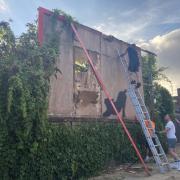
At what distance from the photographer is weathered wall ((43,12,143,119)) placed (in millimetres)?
9477

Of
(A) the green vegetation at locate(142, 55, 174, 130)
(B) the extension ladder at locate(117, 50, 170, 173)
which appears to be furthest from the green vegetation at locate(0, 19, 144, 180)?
(A) the green vegetation at locate(142, 55, 174, 130)

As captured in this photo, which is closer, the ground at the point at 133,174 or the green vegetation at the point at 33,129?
the green vegetation at the point at 33,129

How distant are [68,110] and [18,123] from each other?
107 inches

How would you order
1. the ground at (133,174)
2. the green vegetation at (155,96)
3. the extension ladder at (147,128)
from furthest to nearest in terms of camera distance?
the green vegetation at (155,96), the extension ladder at (147,128), the ground at (133,174)

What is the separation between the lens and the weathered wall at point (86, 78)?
9.48 metres

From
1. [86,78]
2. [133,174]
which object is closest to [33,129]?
[86,78]

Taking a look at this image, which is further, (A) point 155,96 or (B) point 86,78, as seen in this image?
(A) point 155,96

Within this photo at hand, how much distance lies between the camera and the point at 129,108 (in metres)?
12.9

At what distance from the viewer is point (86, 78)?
10711mm

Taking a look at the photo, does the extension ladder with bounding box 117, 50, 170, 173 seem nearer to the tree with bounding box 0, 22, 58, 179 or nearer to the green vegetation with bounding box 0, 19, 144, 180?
the green vegetation with bounding box 0, 19, 144, 180

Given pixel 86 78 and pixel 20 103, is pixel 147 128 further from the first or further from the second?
pixel 20 103

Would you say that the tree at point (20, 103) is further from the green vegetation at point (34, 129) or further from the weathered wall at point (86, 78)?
the weathered wall at point (86, 78)

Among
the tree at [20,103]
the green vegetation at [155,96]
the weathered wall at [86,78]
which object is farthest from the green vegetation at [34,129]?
the green vegetation at [155,96]

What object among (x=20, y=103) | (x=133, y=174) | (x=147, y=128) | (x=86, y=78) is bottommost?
(x=133, y=174)
